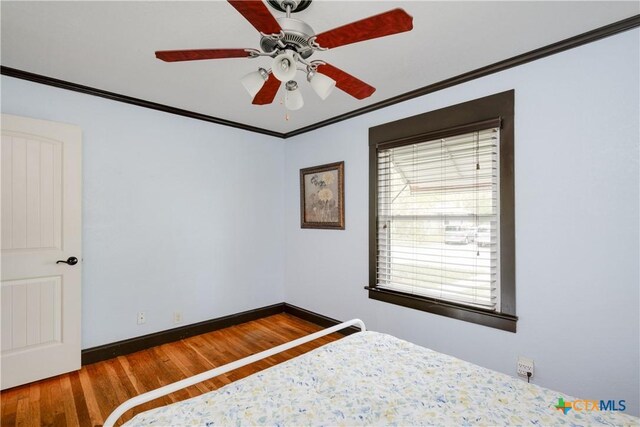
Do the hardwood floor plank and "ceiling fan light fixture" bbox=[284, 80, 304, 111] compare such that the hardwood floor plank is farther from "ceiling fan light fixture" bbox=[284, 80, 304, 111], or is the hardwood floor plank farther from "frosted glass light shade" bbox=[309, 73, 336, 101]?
"frosted glass light shade" bbox=[309, 73, 336, 101]

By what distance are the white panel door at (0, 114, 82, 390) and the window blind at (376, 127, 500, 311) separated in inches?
105

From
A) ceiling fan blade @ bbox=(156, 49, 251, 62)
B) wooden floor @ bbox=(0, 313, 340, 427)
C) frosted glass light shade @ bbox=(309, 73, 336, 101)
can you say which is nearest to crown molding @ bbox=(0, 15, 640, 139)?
frosted glass light shade @ bbox=(309, 73, 336, 101)

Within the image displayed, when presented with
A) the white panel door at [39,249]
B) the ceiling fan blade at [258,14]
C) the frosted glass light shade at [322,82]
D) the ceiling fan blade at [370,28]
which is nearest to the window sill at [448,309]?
the frosted glass light shade at [322,82]

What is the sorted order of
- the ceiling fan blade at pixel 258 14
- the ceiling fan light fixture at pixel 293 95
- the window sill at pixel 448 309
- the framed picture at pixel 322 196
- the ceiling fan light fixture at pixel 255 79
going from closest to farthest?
the ceiling fan blade at pixel 258 14 → the ceiling fan light fixture at pixel 255 79 → the ceiling fan light fixture at pixel 293 95 → the window sill at pixel 448 309 → the framed picture at pixel 322 196

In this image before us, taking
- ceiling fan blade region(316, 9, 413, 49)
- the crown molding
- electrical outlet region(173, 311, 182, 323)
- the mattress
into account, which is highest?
the crown molding

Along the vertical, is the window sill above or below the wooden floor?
above

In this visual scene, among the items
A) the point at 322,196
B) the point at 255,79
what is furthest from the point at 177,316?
the point at 255,79

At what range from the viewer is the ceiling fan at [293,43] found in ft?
3.75

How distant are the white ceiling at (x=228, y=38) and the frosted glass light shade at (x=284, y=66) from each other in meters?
0.49

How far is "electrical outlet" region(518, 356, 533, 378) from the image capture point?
85.3 inches

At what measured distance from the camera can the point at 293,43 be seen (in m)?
1.42

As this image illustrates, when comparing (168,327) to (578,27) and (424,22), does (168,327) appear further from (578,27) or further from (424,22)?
(578,27)

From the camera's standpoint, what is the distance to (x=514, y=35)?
197cm

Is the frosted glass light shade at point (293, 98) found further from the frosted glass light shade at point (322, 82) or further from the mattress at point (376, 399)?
the mattress at point (376, 399)
